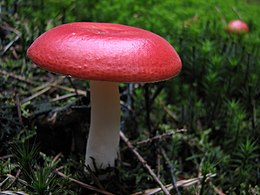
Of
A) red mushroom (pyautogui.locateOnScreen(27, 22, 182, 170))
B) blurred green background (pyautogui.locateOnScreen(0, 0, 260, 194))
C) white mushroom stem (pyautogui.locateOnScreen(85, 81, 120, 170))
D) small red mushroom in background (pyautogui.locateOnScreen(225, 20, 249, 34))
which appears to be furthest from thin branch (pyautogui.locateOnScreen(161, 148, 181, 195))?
small red mushroom in background (pyautogui.locateOnScreen(225, 20, 249, 34))

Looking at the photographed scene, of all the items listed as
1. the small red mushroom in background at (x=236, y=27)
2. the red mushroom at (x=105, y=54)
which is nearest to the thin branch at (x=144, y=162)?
the red mushroom at (x=105, y=54)

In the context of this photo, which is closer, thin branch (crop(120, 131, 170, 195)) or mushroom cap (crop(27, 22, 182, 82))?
mushroom cap (crop(27, 22, 182, 82))

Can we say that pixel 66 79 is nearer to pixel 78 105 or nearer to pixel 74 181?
pixel 78 105

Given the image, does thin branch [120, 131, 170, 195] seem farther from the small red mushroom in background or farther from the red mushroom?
the small red mushroom in background

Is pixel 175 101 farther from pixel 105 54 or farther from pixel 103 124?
pixel 105 54

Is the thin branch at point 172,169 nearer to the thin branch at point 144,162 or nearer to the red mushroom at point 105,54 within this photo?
the thin branch at point 144,162

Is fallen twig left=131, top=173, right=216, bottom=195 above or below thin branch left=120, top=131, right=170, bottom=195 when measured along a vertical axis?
below

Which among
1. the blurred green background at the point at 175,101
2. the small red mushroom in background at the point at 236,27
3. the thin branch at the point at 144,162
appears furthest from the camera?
the small red mushroom in background at the point at 236,27
